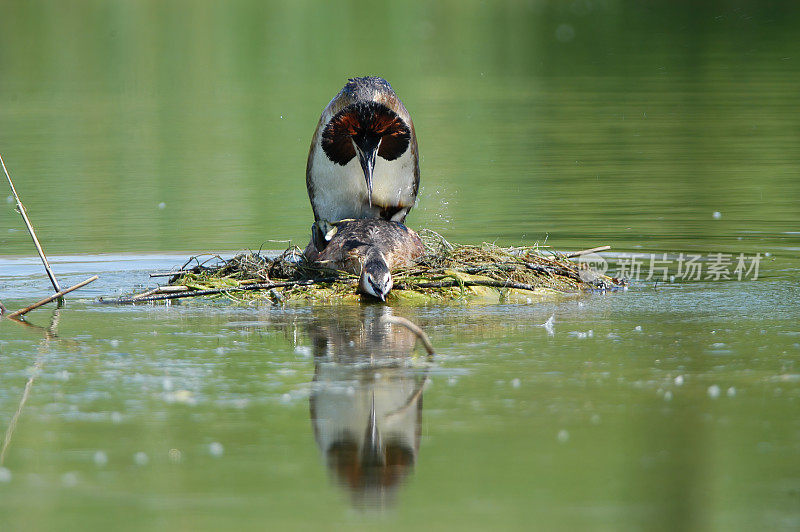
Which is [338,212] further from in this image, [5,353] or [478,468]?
[478,468]

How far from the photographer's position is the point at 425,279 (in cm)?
1074

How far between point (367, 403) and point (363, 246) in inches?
147

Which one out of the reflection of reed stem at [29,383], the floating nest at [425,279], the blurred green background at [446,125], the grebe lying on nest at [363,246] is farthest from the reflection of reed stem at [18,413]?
the blurred green background at [446,125]

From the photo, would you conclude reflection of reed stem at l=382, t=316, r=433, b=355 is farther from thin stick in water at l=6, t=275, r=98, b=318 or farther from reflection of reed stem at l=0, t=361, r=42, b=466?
thin stick in water at l=6, t=275, r=98, b=318

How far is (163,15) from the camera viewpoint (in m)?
67.6

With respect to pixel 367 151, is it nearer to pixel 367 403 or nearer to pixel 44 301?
pixel 44 301

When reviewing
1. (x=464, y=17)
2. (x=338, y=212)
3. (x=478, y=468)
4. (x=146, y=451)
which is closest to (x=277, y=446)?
(x=146, y=451)

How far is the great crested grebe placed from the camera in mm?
11008

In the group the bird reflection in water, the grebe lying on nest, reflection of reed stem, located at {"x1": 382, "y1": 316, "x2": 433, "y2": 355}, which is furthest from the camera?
the grebe lying on nest

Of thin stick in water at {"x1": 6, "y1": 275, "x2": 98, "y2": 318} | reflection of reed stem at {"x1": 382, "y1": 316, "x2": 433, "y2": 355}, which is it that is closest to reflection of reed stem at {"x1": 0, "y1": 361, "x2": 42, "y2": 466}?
thin stick in water at {"x1": 6, "y1": 275, "x2": 98, "y2": 318}

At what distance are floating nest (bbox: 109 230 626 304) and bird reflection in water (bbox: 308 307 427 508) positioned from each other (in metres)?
0.84

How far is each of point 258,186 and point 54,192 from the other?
8.73 ft

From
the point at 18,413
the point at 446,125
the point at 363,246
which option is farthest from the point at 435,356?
the point at 446,125

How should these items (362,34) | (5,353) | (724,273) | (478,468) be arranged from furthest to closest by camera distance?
(362,34)
(724,273)
(5,353)
(478,468)
